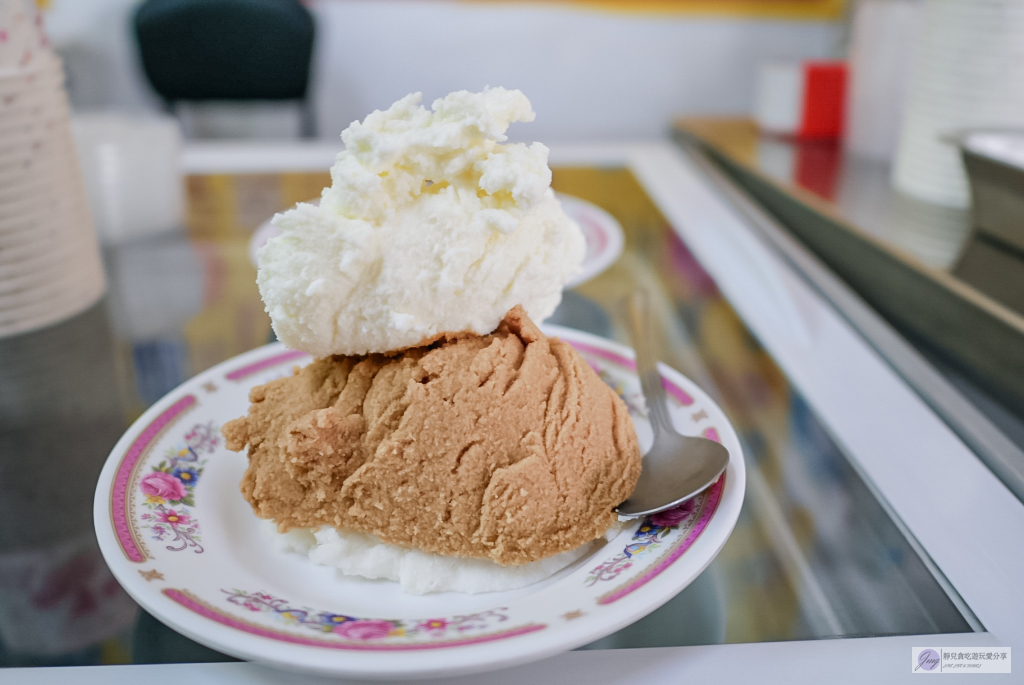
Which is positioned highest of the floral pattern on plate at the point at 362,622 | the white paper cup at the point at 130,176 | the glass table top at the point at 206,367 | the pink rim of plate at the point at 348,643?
the white paper cup at the point at 130,176

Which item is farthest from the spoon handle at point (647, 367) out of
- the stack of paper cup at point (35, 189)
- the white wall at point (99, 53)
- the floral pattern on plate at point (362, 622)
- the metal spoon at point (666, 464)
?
the white wall at point (99, 53)

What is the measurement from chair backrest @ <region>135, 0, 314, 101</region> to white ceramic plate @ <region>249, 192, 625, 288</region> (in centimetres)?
142

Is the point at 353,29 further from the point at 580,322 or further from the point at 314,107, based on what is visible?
the point at 580,322

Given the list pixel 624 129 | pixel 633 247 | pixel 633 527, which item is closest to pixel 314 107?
pixel 624 129

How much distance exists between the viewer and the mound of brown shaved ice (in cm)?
53

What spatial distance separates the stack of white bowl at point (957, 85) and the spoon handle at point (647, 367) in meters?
0.53

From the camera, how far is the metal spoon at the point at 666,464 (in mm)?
547

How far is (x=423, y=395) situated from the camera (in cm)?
55

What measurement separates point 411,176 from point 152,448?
0.30 m

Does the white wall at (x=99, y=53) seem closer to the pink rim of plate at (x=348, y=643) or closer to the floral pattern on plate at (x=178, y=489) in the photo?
the floral pattern on plate at (x=178, y=489)

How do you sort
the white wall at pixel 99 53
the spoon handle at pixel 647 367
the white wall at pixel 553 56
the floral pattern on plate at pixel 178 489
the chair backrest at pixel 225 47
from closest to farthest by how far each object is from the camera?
the floral pattern on plate at pixel 178 489 → the spoon handle at pixel 647 367 → the chair backrest at pixel 225 47 → the white wall at pixel 99 53 → the white wall at pixel 553 56

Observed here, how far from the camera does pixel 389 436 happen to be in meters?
0.55

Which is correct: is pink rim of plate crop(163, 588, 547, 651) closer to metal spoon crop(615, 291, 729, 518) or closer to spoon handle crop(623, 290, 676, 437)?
metal spoon crop(615, 291, 729, 518)

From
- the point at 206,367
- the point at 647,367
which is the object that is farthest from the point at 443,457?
the point at 206,367
